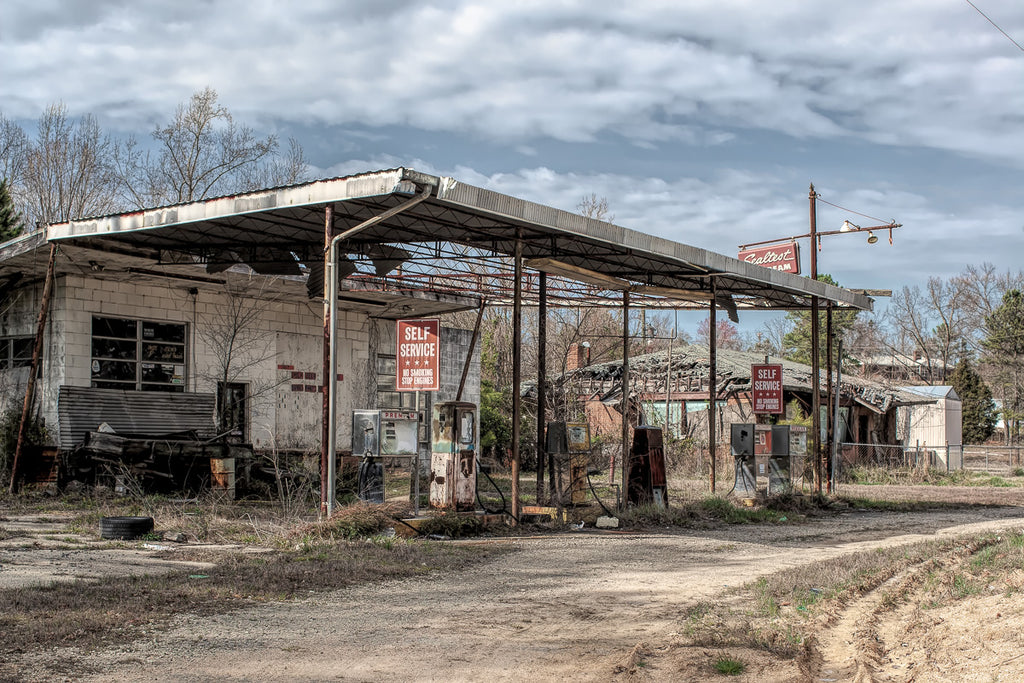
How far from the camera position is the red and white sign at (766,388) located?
22.0 m

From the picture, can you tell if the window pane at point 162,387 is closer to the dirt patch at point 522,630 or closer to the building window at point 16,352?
the building window at point 16,352

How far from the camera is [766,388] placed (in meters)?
22.1

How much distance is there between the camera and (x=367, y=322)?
25188 mm

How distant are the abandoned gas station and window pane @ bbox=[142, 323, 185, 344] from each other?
31 mm

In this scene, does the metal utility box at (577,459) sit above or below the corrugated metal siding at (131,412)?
below

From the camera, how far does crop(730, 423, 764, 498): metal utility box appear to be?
2011 centimetres

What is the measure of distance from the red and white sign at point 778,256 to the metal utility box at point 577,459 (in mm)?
13423

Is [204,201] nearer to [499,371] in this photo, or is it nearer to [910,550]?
[910,550]

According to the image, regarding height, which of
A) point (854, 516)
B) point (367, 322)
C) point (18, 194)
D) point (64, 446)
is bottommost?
point (854, 516)

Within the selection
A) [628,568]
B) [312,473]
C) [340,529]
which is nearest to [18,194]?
[312,473]

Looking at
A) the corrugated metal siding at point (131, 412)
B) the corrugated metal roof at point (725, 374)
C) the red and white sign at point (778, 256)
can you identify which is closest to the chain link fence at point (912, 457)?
the corrugated metal roof at point (725, 374)

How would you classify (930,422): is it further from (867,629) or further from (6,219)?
(6,219)

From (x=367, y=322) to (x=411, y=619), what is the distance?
1755 centimetres

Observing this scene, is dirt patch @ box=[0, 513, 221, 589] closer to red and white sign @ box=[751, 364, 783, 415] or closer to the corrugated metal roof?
red and white sign @ box=[751, 364, 783, 415]
